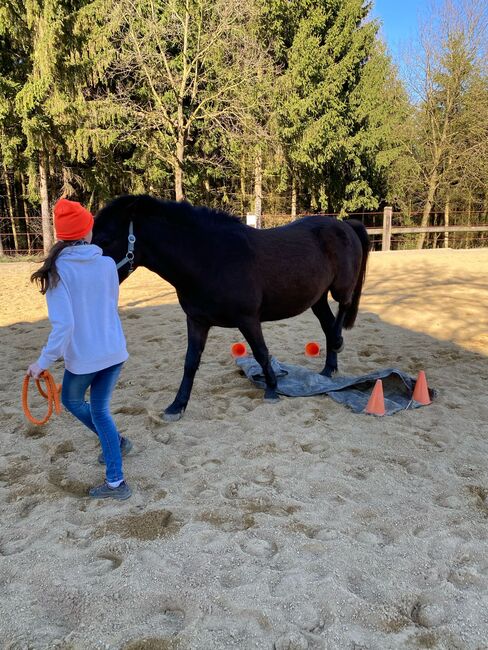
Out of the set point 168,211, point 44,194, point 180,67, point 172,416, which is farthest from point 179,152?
point 172,416

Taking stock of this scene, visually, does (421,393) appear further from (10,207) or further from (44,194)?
(10,207)

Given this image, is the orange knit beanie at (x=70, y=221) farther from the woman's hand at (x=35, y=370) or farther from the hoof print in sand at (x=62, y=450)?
the hoof print in sand at (x=62, y=450)

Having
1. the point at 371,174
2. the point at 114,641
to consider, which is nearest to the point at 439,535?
the point at 114,641

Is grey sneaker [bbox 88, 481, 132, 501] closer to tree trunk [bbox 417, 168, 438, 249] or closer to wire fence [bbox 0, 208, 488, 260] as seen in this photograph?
wire fence [bbox 0, 208, 488, 260]

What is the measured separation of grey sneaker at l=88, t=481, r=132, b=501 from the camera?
8.66ft

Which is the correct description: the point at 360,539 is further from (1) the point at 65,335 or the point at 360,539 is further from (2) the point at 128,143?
(2) the point at 128,143

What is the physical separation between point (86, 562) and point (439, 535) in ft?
5.54

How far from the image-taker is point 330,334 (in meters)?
4.77

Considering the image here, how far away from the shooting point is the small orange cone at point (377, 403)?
3.73 metres

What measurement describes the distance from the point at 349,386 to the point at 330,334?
74 centimetres

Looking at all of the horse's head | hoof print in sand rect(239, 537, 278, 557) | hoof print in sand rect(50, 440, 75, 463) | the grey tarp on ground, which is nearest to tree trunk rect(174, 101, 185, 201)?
the grey tarp on ground

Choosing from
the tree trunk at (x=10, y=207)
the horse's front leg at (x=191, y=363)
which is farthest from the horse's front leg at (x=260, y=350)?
the tree trunk at (x=10, y=207)

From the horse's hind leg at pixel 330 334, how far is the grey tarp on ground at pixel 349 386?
0.17m

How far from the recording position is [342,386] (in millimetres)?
4160
